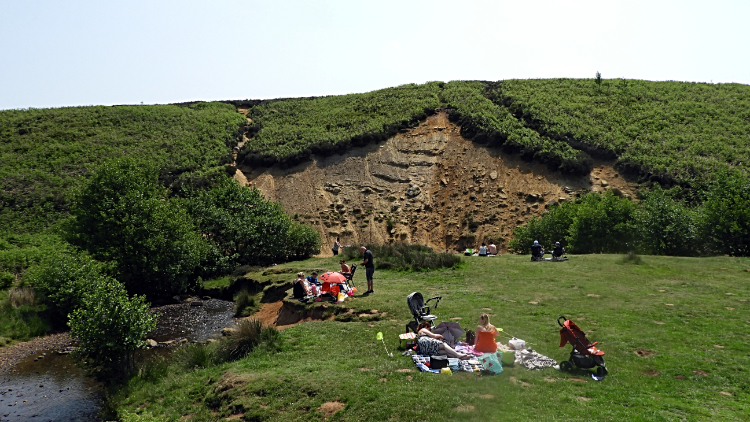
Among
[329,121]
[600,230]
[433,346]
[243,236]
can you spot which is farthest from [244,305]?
[329,121]

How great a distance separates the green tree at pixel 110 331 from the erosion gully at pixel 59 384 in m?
1.11

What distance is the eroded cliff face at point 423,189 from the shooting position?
168ft

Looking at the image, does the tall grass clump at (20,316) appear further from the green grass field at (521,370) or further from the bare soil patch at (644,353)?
the bare soil patch at (644,353)

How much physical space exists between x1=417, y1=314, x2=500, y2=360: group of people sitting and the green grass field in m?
0.66

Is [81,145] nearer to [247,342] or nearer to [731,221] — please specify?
[247,342]

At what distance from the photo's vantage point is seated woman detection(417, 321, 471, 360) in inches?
557

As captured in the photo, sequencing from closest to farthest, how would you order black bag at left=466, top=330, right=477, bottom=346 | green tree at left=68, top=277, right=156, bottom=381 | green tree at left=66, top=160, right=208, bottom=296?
black bag at left=466, top=330, right=477, bottom=346, green tree at left=68, top=277, right=156, bottom=381, green tree at left=66, top=160, right=208, bottom=296

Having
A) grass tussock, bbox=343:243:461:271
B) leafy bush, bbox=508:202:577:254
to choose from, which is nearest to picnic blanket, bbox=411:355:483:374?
grass tussock, bbox=343:243:461:271

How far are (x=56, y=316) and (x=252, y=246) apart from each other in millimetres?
14134

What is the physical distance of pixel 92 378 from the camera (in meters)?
20.3

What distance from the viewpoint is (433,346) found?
14477 mm

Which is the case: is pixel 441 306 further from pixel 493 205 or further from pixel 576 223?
pixel 493 205

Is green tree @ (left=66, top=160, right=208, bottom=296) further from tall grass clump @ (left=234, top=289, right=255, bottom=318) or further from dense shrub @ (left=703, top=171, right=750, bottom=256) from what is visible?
dense shrub @ (left=703, top=171, right=750, bottom=256)

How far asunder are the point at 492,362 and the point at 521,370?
→ 0.78 m
